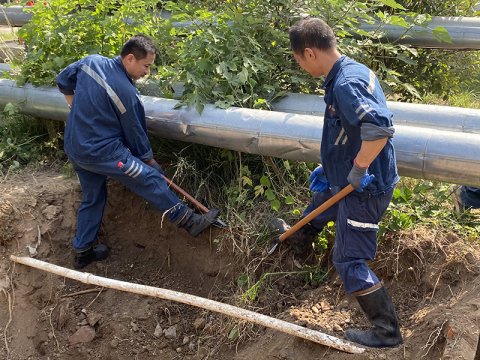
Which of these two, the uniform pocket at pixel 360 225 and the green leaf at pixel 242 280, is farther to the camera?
the green leaf at pixel 242 280

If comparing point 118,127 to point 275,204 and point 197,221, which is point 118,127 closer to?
point 197,221

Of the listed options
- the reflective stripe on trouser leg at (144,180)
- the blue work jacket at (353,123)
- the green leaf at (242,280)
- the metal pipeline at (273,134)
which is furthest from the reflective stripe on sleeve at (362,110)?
the reflective stripe on trouser leg at (144,180)

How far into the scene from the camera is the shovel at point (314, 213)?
301 cm

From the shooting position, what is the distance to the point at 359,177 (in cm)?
282

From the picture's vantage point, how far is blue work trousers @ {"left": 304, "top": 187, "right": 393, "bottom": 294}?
3.00 metres

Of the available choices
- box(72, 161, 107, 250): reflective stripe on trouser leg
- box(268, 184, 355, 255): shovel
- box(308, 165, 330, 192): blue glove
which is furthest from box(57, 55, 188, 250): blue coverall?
box(308, 165, 330, 192): blue glove

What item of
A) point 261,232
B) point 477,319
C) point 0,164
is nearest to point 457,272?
point 477,319

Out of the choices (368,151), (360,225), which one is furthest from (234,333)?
(368,151)

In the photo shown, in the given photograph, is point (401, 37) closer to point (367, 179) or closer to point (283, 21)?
point (283, 21)

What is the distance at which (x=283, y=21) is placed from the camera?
4.54 meters

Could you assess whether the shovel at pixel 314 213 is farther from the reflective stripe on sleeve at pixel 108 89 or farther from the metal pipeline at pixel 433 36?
the metal pipeline at pixel 433 36

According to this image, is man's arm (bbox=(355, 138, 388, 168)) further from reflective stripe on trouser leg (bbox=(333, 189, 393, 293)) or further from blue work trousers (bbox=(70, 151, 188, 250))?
blue work trousers (bbox=(70, 151, 188, 250))

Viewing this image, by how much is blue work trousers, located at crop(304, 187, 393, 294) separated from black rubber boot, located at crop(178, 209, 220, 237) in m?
1.20

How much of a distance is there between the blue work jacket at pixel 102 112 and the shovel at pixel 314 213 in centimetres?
121
